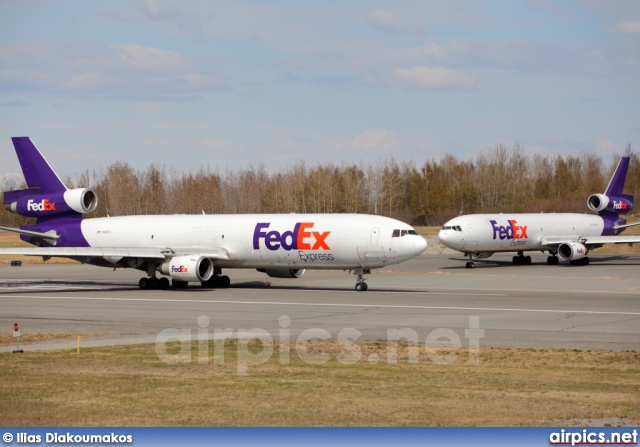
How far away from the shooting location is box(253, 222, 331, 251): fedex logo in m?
41.0

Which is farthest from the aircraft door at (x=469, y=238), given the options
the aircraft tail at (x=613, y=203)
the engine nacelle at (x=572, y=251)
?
the aircraft tail at (x=613, y=203)

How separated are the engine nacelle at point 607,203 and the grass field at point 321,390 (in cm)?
5529

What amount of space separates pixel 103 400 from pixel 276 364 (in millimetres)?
4901

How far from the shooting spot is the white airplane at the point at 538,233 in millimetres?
60594

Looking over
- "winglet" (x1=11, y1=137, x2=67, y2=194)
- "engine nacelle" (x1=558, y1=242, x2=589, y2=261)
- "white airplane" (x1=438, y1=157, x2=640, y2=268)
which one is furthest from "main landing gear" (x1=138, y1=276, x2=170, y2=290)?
"engine nacelle" (x1=558, y1=242, x2=589, y2=261)

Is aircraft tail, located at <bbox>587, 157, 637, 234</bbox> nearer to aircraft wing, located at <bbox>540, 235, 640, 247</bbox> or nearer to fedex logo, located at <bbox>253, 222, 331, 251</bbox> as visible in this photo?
aircraft wing, located at <bbox>540, 235, 640, 247</bbox>

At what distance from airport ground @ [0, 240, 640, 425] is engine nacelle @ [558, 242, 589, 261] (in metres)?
22.5

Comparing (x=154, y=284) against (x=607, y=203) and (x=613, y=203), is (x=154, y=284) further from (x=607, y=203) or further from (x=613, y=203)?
(x=613, y=203)

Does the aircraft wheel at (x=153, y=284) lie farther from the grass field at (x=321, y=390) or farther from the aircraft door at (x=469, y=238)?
the aircraft door at (x=469, y=238)

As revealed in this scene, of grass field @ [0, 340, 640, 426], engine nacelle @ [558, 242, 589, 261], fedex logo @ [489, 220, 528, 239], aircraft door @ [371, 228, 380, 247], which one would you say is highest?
fedex logo @ [489, 220, 528, 239]

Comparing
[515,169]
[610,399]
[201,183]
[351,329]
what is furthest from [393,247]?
[515,169]

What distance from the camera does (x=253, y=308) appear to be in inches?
1280

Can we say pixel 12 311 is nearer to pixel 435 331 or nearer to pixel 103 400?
pixel 435 331

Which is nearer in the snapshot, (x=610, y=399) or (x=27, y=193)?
(x=610, y=399)
